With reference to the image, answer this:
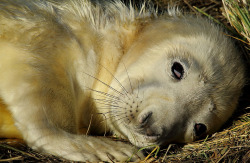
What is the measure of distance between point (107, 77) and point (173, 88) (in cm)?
72

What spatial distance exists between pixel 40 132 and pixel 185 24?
1999 millimetres

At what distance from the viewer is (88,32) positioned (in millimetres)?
3234

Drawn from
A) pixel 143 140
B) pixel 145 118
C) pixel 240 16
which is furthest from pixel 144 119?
pixel 240 16

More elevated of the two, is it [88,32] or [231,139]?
[88,32]

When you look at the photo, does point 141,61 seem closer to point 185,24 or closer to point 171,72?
point 171,72

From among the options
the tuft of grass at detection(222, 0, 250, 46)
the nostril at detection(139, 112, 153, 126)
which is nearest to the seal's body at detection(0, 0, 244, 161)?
the nostril at detection(139, 112, 153, 126)

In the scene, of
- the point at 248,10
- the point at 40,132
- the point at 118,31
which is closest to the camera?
the point at 40,132

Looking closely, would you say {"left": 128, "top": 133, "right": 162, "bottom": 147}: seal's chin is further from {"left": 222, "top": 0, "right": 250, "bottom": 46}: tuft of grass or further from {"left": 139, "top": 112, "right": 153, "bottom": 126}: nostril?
{"left": 222, "top": 0, "right": 250, "bottom": 46}: tuft of grass

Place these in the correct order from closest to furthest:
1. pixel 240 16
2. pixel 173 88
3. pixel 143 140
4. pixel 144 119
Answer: pixel 144 119 < pixel 143 140 < pixel 173 88 < pixel 240 16

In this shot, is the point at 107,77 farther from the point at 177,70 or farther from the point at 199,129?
the point at 199,129

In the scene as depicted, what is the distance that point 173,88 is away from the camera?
2963 mm

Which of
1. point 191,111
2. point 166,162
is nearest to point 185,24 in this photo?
point 191,111

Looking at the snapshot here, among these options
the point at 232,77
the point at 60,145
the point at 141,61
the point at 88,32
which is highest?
the point at 88,32

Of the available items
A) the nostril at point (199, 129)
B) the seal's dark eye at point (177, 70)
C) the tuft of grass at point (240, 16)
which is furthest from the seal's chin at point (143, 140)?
the tuft of grass at point (240, 16)
